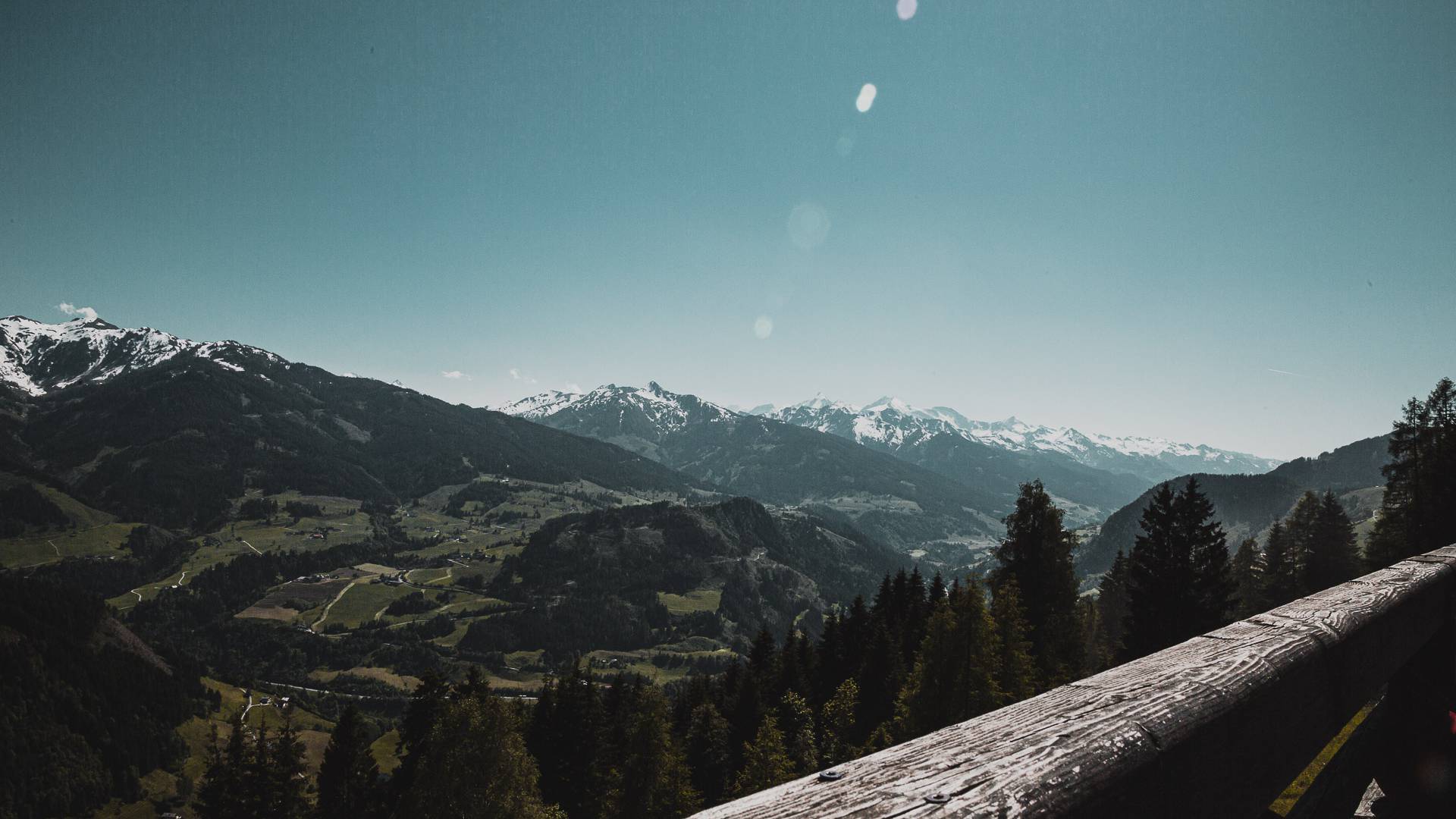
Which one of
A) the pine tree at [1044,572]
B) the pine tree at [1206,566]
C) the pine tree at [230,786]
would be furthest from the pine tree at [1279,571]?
the pine tree at [230,786]

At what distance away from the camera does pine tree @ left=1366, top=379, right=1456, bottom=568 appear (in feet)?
117

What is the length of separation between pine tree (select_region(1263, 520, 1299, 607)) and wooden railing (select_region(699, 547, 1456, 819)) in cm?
6431

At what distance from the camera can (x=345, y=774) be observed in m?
43.9

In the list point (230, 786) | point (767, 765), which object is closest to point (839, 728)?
point (767, 765)

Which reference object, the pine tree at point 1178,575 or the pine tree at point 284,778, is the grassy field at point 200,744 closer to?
the pine tree at point 284,778

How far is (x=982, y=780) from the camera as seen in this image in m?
1.30

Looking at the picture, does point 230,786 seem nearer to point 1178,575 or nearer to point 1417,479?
point 1178,575

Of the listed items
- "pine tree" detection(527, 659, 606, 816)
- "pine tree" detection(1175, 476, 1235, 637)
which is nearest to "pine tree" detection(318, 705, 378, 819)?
"pine tree" detection(527, 659, 606, 816)

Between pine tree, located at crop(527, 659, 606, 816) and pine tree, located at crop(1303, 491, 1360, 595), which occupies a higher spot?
pine tree, located at crop(1303, 491, 1360, 595)

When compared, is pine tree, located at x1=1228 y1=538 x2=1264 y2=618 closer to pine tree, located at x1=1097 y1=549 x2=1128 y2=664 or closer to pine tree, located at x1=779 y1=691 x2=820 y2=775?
pine tree, located at x1=1097 y1=549 x2=1128 y2=664

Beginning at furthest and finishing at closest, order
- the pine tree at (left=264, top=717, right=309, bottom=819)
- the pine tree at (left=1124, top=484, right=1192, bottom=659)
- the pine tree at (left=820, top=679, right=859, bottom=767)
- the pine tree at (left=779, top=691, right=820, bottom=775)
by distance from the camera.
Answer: the pine tree at (left=820, top=679, right=859, bottom=767) < the pine tree at (left=264, top=717, right=309, bottom=819) < the pine tree at (left=779, top=691, right=820, bottom=775) < the pine tree at (left=1124, top=484, right=1192, bottom=659)

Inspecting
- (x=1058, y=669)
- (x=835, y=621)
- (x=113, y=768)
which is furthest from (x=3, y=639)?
(x=1058, y=669)

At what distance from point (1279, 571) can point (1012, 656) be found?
43158 millimetres

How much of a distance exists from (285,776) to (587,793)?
19.0m
